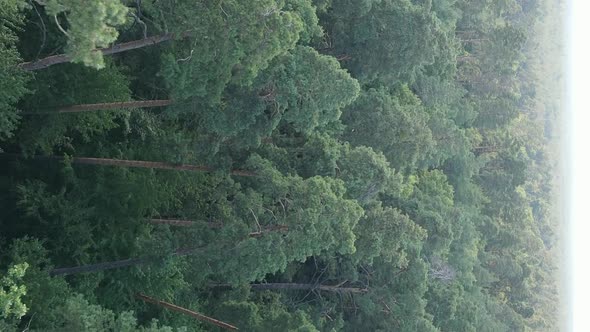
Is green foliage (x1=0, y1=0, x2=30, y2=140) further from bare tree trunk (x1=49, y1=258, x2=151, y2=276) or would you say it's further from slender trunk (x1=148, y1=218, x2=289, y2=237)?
slender trunk (x1=148, y1=218, x2=289, y2=237)

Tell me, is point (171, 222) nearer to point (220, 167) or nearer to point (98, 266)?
point (220, 167)

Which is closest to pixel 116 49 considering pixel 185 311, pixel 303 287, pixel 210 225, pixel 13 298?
pixel 13 298

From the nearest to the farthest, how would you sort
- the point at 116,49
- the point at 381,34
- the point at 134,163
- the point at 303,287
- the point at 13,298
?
the point at 13,298
the point at 116,49
the point at 134,163
the point at 381,34
the point at 303,287

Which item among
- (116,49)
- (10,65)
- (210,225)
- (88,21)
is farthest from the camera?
(210,225)

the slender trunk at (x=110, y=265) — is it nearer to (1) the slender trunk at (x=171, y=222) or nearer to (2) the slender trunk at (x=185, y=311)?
(1) the slender trunk at (x=171, y=222)

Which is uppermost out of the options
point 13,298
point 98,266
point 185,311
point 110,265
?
point 13,298

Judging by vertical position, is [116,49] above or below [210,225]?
above

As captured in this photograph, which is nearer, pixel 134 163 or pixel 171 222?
pixel 134 163

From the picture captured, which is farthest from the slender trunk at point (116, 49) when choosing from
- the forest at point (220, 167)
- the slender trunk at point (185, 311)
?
the slender trunk at point (185, 311)

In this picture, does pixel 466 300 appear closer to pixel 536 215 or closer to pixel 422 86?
pixel 422 86

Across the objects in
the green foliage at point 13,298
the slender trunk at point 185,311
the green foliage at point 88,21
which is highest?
the green foliage at point 88,21

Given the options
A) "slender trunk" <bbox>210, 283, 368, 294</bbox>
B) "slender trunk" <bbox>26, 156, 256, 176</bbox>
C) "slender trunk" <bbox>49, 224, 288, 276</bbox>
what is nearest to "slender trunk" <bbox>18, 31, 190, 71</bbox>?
"slender trunk" <bbox>26, 156, 256, 176</bbox>
